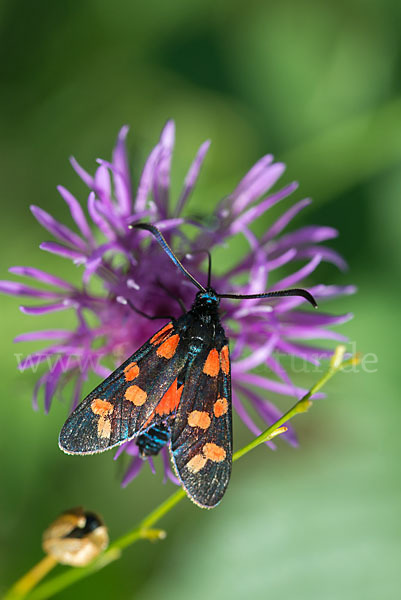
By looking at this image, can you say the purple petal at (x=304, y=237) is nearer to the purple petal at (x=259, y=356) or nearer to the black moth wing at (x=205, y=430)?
the purple petal at (x=259, y=356)

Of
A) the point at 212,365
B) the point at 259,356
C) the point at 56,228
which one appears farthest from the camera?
the point at 56,228

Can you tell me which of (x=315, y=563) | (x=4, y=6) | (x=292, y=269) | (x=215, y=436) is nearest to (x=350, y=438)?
(x=315, y=563)

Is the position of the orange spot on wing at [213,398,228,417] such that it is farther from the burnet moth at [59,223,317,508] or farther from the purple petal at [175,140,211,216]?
the purple petal at [175,140,211,216]

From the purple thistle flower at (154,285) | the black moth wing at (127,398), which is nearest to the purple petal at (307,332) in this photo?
the purple thistle flower at (154,285)

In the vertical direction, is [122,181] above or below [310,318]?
above

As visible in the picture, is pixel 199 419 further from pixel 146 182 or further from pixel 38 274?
pixel 146 182

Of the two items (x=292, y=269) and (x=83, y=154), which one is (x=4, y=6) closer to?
(x=83, y=154)

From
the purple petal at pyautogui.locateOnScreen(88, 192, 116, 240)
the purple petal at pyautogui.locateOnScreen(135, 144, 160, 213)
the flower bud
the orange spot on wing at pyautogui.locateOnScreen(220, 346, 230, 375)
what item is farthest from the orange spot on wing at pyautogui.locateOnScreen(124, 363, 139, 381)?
the purple petal at pyautogui.locateOnScreen(135, 144, 160, 213)

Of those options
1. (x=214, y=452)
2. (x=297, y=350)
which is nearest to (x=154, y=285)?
(x=297, y=350)
